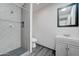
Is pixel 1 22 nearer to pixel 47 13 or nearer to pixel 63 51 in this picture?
pixel 47 13

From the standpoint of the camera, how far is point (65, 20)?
1.79 metres

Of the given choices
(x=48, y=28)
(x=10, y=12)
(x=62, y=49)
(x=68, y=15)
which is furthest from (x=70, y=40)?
(x=10, y=12)

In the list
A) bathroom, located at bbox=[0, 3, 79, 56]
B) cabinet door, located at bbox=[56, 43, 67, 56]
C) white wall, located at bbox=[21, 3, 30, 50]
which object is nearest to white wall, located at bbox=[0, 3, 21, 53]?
bathroom, located at bbox=[0, 3, 79, 56]

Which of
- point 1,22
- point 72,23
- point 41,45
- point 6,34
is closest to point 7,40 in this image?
point 6,34

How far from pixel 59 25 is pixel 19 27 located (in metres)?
1.32

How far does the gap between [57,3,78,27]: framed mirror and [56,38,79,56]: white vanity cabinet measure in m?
0.47

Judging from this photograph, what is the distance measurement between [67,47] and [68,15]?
2.78 feet

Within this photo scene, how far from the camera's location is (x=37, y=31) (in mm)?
2371

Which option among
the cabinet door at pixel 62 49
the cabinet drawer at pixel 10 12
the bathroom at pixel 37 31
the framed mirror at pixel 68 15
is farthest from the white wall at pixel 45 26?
the cabinet drawer at pixel 10 12

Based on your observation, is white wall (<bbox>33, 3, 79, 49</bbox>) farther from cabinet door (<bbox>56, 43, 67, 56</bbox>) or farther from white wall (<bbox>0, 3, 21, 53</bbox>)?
white wall (<bbox>0, 3, 21, 53</bbox>)

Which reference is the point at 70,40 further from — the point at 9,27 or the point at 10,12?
the point at 10,12

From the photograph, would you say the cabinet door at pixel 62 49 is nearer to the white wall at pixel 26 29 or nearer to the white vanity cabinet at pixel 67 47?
the white vanity cabinet at pixel 67 47

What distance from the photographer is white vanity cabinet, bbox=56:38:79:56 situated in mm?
1383

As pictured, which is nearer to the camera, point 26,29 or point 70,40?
point 70,40
